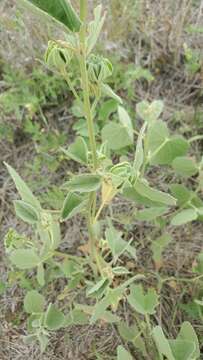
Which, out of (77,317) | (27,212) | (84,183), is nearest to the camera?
(84,183)

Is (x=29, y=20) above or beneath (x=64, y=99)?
above

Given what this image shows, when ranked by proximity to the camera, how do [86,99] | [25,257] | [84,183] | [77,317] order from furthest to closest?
[77,317] < [25,257] < [84,183] < [86,99]

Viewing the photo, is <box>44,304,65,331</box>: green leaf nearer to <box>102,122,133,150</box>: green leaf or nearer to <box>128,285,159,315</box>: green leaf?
<box>128,285,159,315</box>: green leaf

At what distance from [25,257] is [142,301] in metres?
0.26

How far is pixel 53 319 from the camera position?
1.20 meters

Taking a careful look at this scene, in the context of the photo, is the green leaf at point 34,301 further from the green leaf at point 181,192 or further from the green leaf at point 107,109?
the green leaf at point 107,109

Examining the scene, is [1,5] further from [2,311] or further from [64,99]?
[2,311]

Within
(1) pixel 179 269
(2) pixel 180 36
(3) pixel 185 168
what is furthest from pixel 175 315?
(2) pixel 180 36

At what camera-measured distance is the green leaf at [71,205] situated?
0.97 meters

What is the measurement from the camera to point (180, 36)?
1.82 m

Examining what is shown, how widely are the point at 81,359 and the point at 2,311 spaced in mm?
259

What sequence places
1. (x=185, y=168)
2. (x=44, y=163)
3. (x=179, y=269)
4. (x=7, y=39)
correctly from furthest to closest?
(x=7, y=39) → (x=44, y=163) → (x=179, y=269) → (x=185, y=168)

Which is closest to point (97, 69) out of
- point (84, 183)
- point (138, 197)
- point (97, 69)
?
point (97, 69)

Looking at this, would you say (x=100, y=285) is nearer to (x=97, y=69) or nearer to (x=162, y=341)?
(x=162, y=341)
